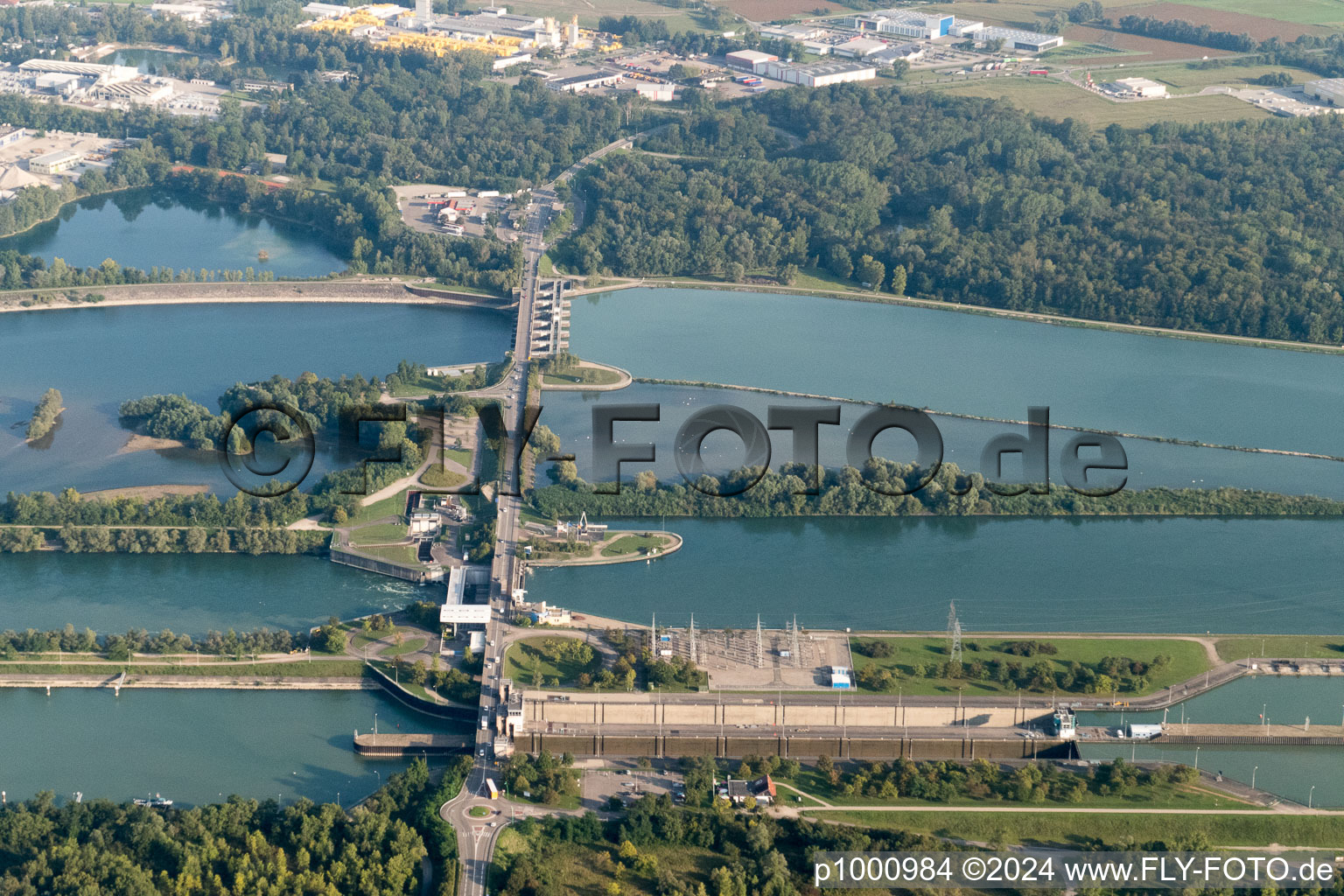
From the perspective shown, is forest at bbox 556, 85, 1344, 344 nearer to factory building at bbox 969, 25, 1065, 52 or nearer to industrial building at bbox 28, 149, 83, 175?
factory building at bbox 969, 25, 1065, 52

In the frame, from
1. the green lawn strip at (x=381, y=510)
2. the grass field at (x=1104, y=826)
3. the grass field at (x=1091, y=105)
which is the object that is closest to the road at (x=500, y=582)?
the green lawn strip at (x=381, y=510)

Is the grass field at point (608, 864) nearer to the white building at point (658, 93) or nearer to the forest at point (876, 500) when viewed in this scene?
the forest at point (876, 500)

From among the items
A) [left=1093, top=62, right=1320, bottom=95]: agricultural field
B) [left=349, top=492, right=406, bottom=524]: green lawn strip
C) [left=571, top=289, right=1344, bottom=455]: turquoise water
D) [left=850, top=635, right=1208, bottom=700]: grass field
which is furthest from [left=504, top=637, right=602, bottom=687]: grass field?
[left=1093, top=62, right=1320, bottom=95]: agricultural field

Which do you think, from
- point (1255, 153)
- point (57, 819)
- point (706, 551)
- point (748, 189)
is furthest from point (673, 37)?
point (57, 819)

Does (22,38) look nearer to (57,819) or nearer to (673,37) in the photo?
(673,37)

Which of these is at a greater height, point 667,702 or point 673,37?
point 673,37
